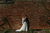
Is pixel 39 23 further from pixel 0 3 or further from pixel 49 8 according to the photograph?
pixel 0 3

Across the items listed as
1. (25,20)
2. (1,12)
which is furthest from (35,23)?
(25,20)

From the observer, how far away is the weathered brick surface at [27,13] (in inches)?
191

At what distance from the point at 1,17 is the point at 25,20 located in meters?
2.83

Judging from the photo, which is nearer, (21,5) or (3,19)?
(3,19)

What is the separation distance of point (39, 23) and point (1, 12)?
7.68ft

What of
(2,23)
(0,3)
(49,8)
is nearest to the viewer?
(2,23)

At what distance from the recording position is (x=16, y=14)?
5145 millimetres

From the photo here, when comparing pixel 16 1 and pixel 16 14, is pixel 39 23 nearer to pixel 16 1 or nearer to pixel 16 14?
pixel 16 14

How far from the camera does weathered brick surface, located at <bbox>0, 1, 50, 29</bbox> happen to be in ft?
15.9

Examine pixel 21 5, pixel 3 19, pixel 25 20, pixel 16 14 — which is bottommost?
pixel 25 20

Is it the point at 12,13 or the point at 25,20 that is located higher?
the point at 12,13

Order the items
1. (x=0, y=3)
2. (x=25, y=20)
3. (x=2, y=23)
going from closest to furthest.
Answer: (x=25, y=20) → (x=2, y=23) → (x=0, y=3)

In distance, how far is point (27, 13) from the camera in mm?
5223

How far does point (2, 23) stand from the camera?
452 cm
